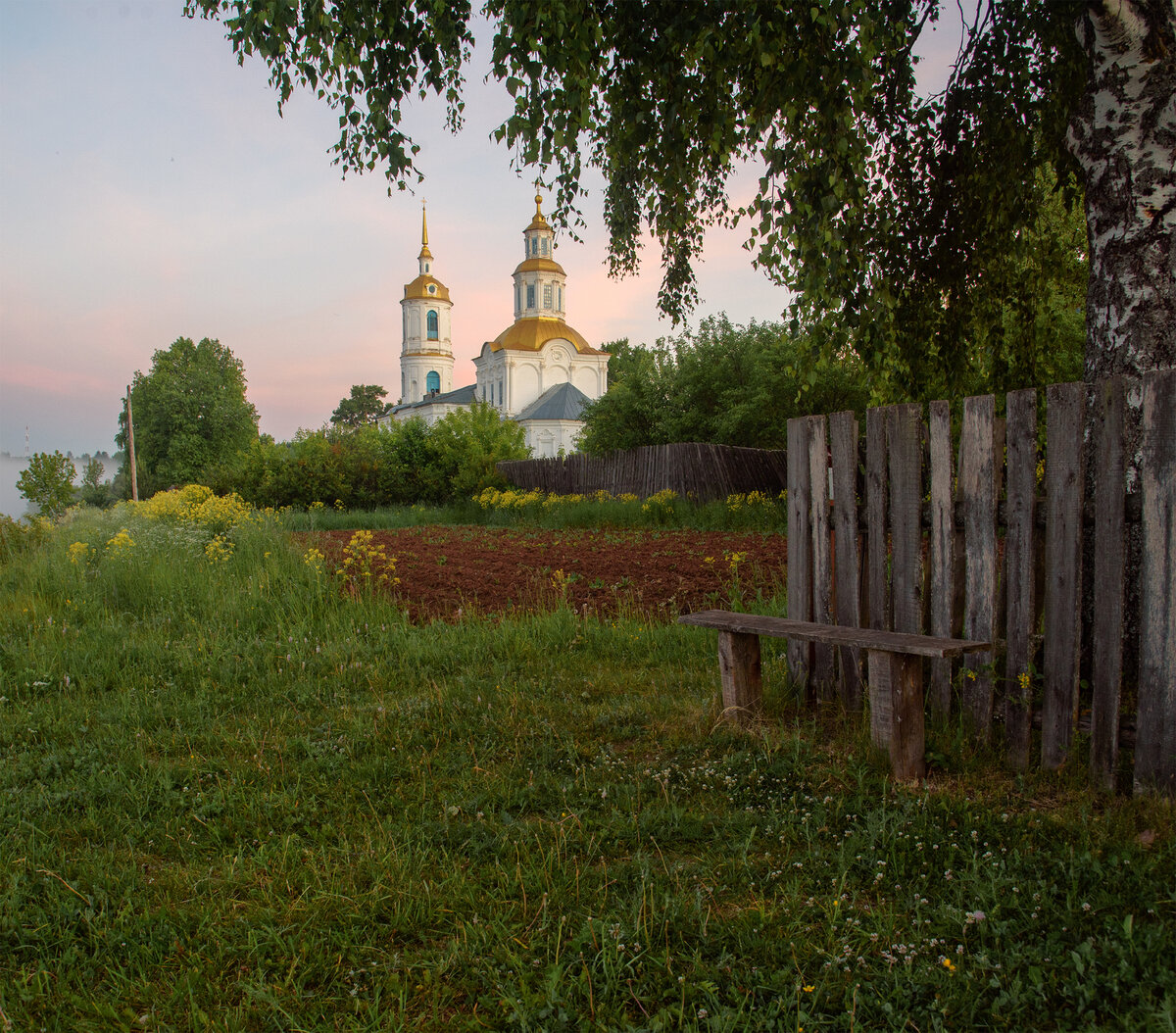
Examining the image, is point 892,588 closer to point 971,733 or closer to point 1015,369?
point 971,733

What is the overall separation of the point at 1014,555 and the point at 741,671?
1.32 m

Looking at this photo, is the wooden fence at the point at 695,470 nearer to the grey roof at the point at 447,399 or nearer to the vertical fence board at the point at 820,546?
the vertical fence board at the point at 820,546

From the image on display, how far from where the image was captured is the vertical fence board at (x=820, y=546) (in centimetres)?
393

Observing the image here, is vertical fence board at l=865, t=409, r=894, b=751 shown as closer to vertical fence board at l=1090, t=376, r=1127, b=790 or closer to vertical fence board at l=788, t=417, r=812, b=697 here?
vertical fence board at l=788, t=417, r=812, b=697

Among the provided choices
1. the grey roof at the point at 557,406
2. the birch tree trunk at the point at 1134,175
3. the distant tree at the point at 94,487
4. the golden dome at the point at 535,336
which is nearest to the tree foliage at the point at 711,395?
the birch tree trunk at the point at 1134,175

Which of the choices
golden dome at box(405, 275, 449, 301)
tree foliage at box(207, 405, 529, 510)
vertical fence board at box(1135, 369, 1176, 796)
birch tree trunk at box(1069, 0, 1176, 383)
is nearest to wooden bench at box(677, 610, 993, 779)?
vertical fence board at box(1135, 369, 1176, 796)

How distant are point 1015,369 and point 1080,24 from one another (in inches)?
89.2

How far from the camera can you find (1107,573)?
2.88 metres

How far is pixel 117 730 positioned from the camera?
3.96 meters

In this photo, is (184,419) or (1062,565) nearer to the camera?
(1062,565)

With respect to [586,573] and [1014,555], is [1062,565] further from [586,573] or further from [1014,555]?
[586,573]

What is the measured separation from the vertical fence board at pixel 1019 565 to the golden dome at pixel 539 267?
7322 centimetres

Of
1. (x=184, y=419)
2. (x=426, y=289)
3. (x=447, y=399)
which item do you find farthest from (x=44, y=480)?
(x=426, y=289)

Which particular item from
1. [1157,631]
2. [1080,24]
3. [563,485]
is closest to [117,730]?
[1157,631]
